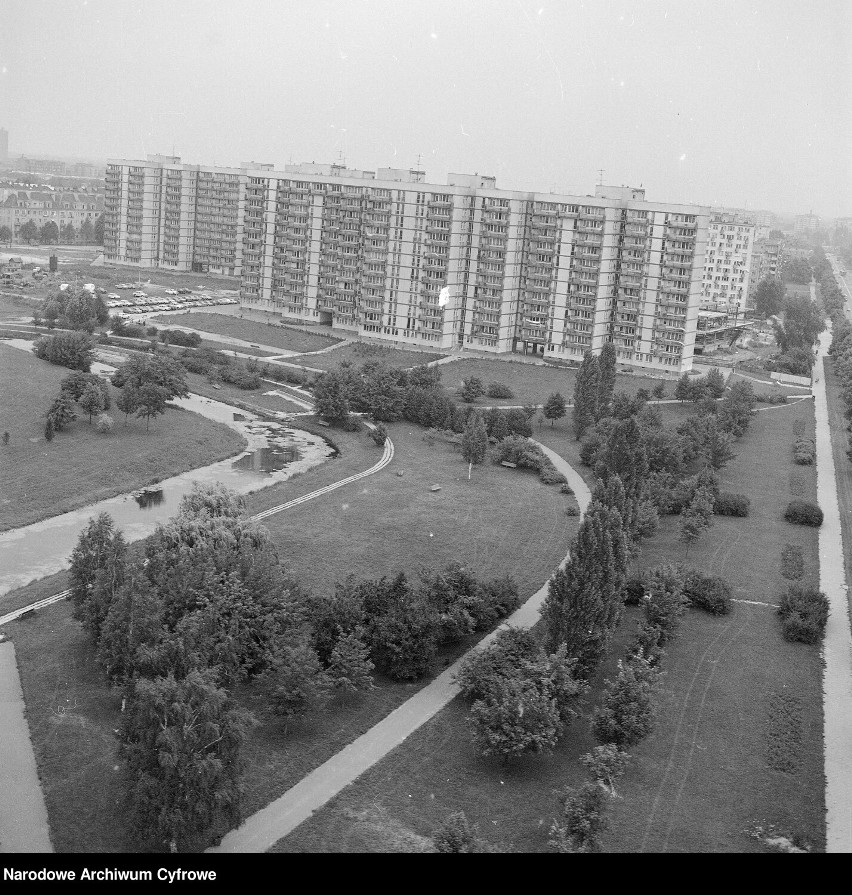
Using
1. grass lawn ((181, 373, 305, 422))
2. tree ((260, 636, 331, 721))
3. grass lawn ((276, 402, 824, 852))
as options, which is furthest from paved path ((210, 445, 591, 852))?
grass lawn ((181, 373, 305, 422))

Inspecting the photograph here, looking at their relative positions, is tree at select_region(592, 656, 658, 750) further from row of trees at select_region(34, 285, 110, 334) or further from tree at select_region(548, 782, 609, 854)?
row of trees at select_region(34, 285, 110, 334)

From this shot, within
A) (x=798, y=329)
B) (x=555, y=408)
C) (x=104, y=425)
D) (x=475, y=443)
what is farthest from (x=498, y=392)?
(x=798, y=329)

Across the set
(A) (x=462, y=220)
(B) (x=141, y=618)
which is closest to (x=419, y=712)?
(B) (x=141, y=618)

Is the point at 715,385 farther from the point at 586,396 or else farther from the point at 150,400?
the point at 150,400

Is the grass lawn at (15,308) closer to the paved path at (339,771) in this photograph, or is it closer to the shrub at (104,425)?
the shrub at (104,425)

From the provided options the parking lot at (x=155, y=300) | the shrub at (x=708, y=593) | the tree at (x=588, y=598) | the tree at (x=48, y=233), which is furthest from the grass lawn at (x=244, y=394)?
the tree at (x=48, y=233)

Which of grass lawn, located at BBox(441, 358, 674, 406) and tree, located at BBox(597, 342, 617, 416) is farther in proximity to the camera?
grass lawn, located at BBox(441, 358, 674, 406)
